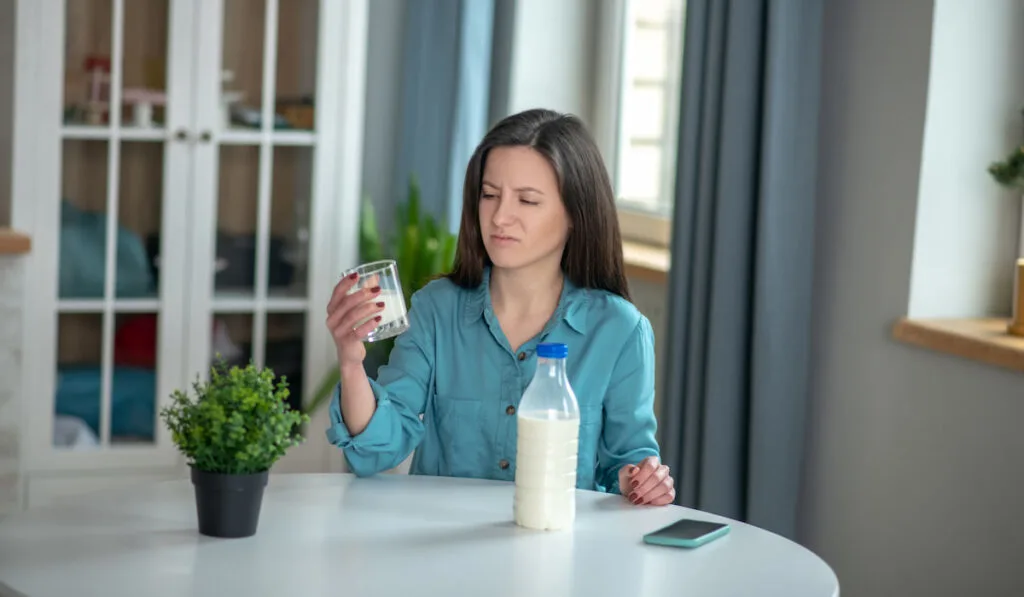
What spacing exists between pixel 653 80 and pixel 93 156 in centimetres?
154

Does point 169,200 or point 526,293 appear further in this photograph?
point 169,200

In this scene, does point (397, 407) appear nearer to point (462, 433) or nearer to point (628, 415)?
point (462, 433)

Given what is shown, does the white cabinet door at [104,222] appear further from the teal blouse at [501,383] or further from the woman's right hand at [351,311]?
the woman's right hand at [351,311]

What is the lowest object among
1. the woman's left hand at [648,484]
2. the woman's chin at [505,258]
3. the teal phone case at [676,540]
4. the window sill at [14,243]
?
the teal phone case at [676,540]

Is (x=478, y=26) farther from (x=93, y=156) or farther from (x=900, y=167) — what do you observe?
(x=900, y=167)

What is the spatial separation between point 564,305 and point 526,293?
2.4 inches

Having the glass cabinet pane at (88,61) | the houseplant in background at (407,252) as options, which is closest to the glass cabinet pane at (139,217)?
the glass cabinet pane at (88,61)

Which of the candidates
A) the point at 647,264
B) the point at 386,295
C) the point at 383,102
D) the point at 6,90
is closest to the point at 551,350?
the point at 386,295

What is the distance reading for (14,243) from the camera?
341 cm

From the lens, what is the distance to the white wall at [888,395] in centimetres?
241

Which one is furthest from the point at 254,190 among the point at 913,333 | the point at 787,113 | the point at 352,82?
the point at 913,333

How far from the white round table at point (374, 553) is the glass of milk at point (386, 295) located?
0.22m

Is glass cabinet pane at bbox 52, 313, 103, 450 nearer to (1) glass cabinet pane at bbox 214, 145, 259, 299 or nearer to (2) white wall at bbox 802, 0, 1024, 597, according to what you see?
(1) glass cabinet pane at bbox 214, 145, 259, 299

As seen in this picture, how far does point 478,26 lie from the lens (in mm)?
3900
